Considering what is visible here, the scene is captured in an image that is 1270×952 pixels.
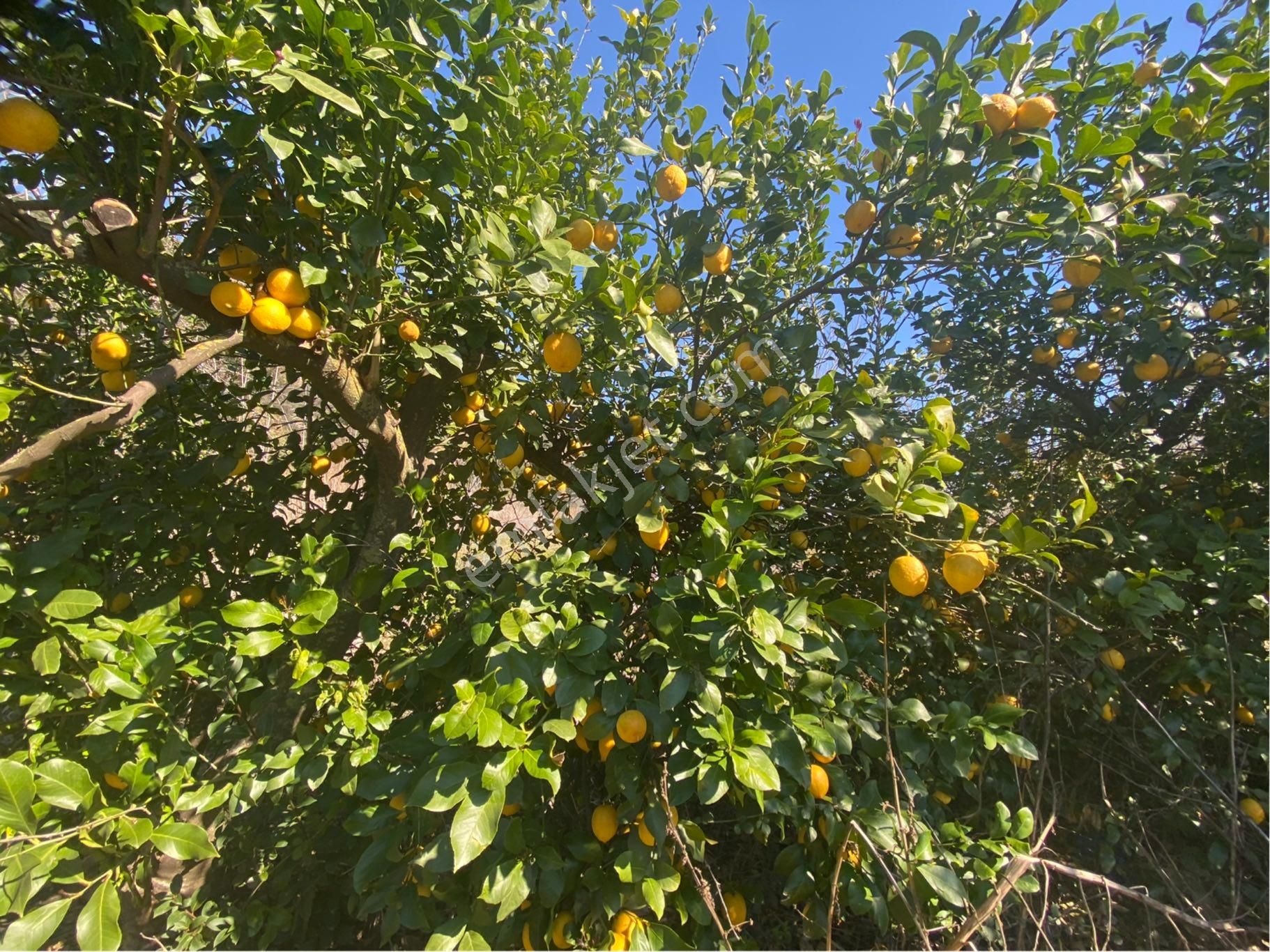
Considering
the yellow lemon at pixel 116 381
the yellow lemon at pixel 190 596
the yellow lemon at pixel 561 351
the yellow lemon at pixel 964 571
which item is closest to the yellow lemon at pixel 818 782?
the yellow lemon at pixel 964 571

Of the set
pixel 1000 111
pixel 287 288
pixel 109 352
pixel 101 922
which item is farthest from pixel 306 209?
pixel 1000 111

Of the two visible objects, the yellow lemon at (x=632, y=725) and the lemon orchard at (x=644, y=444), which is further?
the lemon orchard at (x=644, y=444)

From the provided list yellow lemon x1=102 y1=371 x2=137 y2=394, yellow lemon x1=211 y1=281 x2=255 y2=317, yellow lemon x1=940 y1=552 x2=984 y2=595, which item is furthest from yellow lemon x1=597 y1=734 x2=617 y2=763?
yellow lemon x1=102 y1=371 x2=137 y2=394

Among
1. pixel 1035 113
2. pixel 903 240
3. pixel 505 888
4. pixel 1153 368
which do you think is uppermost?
pixel 1035 113

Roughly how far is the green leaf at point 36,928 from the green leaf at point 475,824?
21.9 inches

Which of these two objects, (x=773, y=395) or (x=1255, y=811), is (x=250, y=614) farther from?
(x=1255, y=811)

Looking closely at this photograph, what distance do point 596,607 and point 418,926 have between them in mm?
693

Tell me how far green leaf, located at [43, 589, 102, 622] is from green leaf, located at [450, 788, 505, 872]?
0.81m

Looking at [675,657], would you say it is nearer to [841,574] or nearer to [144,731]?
[841,574]

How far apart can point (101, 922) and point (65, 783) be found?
0.22m

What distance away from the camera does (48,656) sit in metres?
1.12

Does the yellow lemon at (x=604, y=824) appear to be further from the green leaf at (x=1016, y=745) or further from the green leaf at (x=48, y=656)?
the green leaf at (x=48, y=656)

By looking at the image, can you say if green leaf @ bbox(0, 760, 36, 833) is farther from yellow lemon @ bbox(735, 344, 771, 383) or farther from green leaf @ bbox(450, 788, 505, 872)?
yellow lemon @ bbox(735, 344, 771, 383)

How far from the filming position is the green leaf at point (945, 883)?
1033 mm
